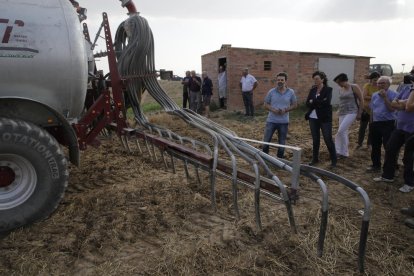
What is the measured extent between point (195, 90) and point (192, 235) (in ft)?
31.3

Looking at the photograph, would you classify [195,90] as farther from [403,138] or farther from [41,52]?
[41,52]

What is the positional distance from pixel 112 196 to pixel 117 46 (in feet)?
7.06

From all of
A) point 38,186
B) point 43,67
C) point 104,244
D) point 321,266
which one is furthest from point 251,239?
point 43,67

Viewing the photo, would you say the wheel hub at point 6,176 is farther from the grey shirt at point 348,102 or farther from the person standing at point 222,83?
the person standing at point 222,83

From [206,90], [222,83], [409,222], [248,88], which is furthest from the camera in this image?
[222,83]

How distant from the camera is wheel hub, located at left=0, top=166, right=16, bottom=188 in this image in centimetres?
341

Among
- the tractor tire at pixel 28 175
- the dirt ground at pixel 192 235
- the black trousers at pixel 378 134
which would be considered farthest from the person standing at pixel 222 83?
the tractor tire at pixel 28 175

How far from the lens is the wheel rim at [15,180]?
339 centimetres

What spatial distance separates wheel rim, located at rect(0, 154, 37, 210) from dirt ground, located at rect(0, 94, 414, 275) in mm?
298

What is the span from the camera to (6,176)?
342cm

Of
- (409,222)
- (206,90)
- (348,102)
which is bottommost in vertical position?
(409,222)

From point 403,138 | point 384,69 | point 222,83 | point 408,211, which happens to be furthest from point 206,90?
point 384,69

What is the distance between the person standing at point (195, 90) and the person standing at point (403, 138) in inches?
321

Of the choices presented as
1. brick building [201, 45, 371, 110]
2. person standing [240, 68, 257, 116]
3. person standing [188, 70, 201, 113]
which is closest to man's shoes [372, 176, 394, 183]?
person standing [240, 68, 257, 116]
